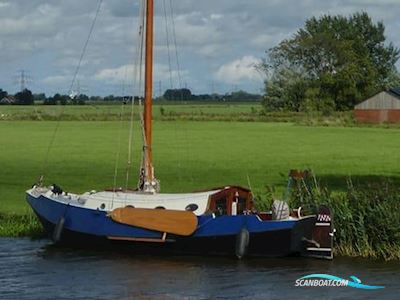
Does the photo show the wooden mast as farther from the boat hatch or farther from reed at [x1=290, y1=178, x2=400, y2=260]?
reed at [x1=290, y1=178, x2=400, y2=260]

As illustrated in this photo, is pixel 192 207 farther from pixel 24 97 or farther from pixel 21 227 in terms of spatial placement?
pixel 24 97

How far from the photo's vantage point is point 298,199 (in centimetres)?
2589

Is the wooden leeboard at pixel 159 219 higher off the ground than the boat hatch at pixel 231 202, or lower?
lower

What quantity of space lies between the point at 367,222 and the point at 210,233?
160 inches

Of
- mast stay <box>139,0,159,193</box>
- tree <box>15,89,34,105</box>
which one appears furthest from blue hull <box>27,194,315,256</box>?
tree <box>15,89,34,105</box>

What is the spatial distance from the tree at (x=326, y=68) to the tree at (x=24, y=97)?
49760 millimetres

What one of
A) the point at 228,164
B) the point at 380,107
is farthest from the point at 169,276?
the point at 380,107

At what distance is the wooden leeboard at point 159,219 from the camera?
2344 cm

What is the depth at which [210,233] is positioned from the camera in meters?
23.5

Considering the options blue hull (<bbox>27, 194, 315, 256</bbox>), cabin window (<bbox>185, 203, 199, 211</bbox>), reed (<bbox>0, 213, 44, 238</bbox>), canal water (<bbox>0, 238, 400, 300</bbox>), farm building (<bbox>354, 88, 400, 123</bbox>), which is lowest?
canal water (<bbox>0, 238, 400, 300</bbox>)

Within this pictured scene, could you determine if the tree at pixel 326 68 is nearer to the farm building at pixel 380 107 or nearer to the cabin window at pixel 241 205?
the farm building at pixel 380 107

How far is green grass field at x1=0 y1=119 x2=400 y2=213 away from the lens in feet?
143

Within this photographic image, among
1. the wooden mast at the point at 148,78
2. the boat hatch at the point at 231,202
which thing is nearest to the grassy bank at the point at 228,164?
the boat hatch at the point at 231,202

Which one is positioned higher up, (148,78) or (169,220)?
(148,78)
